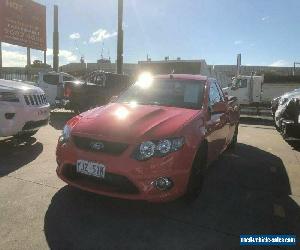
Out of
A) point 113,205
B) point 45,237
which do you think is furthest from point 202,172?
point 45,237

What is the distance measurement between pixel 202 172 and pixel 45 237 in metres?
2.07

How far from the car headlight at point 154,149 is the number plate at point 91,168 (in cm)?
39

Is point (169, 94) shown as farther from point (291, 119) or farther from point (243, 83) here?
point (243, 83)

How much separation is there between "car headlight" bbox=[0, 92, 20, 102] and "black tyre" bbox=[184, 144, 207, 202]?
152 inches

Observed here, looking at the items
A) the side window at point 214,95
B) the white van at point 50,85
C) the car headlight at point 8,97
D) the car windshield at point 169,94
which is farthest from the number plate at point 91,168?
the white van at point 50,85

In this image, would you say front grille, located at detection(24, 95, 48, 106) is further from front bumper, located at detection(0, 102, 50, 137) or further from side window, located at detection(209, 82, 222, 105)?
side window, located at detection(209, 82, 222, 105)

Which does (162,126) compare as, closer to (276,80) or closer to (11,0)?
(11,0)

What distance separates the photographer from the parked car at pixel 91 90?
13156 millimetres

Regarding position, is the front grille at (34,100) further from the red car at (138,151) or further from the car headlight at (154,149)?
the car headlight at (154,149)

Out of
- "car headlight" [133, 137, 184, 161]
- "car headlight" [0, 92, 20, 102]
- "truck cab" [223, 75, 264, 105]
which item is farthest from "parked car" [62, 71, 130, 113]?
"car headlight" [133, 137, 184, 161]

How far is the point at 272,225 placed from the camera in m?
3.93

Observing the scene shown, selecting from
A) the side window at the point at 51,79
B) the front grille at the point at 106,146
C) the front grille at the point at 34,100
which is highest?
the side window at the point at 51,79

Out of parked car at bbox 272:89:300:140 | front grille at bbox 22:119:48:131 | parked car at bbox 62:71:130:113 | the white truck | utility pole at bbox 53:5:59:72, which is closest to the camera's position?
front grille at bbox 22:119:48:131

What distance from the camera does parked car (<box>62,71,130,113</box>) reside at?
1316 cm
